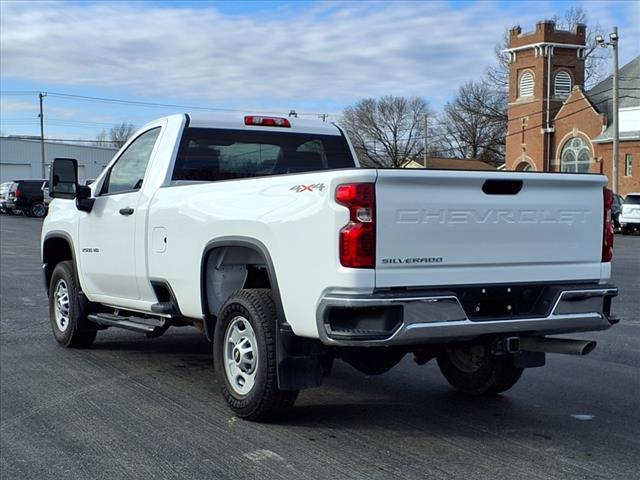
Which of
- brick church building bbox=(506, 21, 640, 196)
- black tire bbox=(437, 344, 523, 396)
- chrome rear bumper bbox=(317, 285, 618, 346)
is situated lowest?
black tire bbox=(437, 344, 523, 396)

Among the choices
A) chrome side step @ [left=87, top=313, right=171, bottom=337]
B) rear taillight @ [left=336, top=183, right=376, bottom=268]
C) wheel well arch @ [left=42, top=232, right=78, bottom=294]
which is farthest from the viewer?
wheel well arch @ [left=42, top=232, right=78, bottom=294]

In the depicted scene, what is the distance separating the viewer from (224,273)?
19.8ft

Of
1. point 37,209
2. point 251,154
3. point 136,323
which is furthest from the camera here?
point 37,209

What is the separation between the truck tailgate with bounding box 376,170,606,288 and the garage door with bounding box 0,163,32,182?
263 feet

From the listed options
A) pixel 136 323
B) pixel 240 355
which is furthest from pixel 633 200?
pixel 240 355

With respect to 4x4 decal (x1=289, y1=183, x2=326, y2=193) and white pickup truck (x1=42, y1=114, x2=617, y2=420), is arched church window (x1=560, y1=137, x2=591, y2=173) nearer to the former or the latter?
white pickup truck (x1=42, y1=114, x2=617, y2=420)

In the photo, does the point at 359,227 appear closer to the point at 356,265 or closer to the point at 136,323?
the point at 356,265

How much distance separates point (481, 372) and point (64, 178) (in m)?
4.25

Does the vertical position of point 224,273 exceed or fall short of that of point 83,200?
it falls short

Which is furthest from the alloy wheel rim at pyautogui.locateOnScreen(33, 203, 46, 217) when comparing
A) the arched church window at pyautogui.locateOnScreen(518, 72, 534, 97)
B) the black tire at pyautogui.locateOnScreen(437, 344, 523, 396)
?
the black tire at pyautogui.locateOnScreen(437, 344, 523, 396)

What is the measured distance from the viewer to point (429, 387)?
6742 millimetres

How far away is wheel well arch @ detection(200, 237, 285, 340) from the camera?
571 centimetres

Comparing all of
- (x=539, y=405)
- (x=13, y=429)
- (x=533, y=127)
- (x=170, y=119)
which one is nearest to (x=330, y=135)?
(x=170, y=119)

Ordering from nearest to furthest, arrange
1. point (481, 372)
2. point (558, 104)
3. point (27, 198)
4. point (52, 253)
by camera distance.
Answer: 1. point (481, 372)
2. point (52, 253)
3. point (27, 198)
4. point (558, 104)
